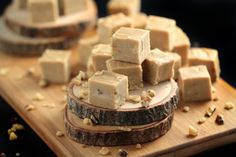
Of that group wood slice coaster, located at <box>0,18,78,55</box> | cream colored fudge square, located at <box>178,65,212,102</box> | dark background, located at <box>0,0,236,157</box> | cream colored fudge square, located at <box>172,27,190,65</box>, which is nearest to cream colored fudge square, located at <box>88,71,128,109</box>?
cream colored fudge square, located at <box>178,65,212,102</box>

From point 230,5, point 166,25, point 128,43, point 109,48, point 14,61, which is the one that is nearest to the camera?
point 128,43

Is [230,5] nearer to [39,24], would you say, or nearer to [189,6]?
[189,6]

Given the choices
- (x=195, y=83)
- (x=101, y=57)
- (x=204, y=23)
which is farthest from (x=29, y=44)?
(x=204, y=23)

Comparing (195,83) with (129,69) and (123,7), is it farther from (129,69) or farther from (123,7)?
(123,7)

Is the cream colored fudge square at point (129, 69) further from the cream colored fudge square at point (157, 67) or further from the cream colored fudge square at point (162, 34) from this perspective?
the cream colored fudge square at point (162, 34)

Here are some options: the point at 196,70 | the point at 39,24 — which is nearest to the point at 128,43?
the point at 196,70

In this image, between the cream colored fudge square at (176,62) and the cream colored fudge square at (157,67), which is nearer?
the cream colored fudge square at (157,67)

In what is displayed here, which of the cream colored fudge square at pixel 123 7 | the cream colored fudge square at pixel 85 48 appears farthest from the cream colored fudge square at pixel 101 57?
the cream colored fudge square at pixel 123 7
